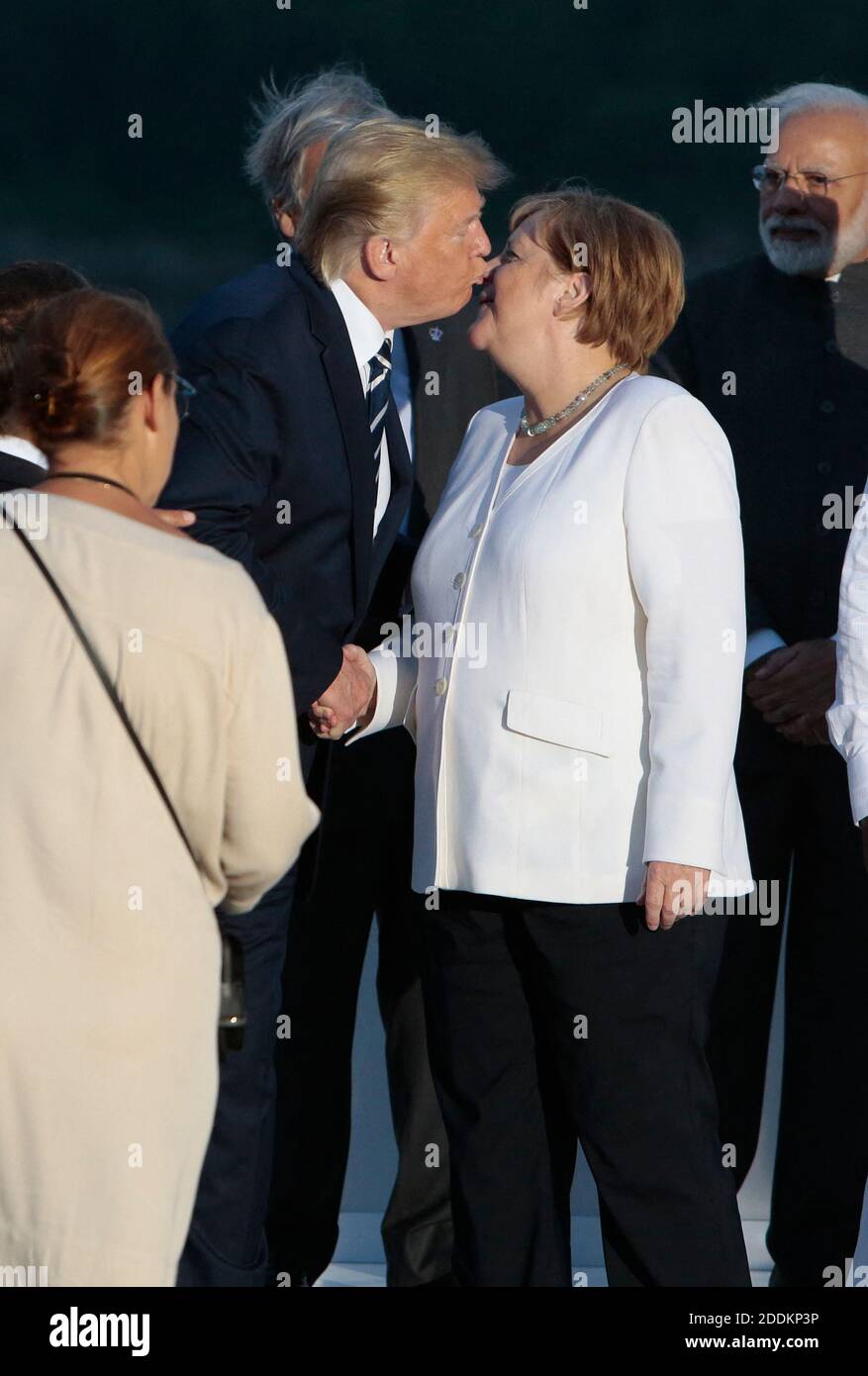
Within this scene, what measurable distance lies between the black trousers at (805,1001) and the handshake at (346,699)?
2.18ft

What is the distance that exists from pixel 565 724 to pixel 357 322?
2.28 feet

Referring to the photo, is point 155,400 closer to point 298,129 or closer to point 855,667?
point 855,667

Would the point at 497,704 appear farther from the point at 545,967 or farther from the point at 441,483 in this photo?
the point at 441,483

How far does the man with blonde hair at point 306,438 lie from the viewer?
2311mm

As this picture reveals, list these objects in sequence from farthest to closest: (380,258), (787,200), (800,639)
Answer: (787,200), (800,639), (380,258)

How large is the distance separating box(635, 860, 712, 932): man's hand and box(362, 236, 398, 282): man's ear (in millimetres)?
938

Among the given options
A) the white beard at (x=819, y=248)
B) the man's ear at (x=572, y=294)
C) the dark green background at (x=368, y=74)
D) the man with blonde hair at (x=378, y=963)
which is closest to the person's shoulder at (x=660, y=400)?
the man's ear at (x=572, y=294)

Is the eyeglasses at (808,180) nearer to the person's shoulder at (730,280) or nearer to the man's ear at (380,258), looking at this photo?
the person's shoulder at (730,280)

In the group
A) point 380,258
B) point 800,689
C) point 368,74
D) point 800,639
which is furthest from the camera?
point 368,74

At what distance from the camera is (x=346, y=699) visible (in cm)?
244

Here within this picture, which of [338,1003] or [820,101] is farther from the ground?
[820,101]

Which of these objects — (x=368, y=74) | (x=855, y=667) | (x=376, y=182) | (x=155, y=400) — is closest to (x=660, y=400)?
(x=855, y=667)

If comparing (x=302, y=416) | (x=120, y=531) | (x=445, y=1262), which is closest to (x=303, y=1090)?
(x=445, y=1262)

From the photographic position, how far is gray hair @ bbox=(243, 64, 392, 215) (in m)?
2.98
